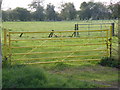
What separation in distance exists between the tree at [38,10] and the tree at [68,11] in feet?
20.0

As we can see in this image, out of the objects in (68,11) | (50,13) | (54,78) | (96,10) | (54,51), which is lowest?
(54,78)

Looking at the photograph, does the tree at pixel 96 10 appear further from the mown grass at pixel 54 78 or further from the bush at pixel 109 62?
the mown grass at pixel 54 78

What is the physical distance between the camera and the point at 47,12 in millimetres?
71375

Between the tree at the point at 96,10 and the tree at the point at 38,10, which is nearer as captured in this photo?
the tree at the point at 96,10

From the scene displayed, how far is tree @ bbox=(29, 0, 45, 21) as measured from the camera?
63463mm

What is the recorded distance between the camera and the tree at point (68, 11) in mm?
67188

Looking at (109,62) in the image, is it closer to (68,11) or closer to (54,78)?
(54,78)

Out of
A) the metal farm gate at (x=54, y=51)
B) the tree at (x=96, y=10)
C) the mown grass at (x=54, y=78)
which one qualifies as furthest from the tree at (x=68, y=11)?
the mown grass at (x=54, y=78)

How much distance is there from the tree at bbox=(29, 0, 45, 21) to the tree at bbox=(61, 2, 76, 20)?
609 centimetres

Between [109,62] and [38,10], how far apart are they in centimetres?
6042

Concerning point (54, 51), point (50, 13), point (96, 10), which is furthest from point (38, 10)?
point (54, 51)

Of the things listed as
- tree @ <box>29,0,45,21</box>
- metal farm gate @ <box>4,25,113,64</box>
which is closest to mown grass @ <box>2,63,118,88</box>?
metal farm gate @ <box>4,25,113,64</box>

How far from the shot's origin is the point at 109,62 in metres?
10.1

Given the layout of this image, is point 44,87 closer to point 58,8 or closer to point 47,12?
point 58,8
